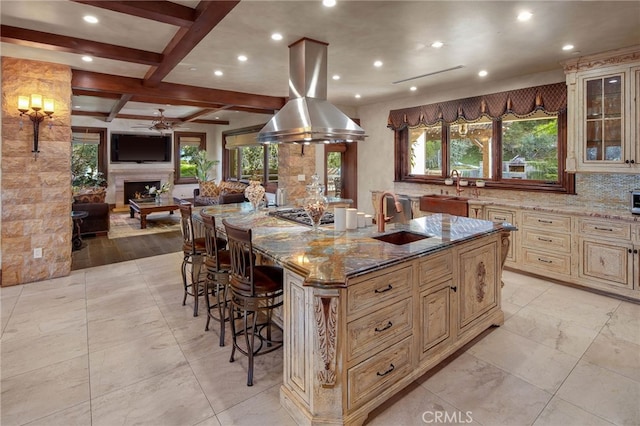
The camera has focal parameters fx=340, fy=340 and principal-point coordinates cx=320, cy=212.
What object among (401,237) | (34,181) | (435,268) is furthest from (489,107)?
(34,181)

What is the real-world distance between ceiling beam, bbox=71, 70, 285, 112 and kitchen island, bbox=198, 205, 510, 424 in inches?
152

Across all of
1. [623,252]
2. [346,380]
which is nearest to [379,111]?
[623,252]

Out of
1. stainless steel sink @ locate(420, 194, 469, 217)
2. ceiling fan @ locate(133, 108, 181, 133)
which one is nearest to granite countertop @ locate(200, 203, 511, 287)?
stainless steel sink @ locate(420, 194, 469, 217)

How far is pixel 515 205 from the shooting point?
461cm

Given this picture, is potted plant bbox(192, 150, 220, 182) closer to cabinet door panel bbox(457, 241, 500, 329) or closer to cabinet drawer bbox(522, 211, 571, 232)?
cabinet drawer bbox(522, 211, 571, 232)

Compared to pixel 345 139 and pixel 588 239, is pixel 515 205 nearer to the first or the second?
pixel 588 239

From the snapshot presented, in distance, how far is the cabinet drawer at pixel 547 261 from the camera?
13.7ft

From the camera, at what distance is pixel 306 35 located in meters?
3.37

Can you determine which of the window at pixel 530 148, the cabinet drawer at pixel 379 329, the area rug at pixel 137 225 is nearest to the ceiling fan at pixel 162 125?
the area rug at pixel 137 225

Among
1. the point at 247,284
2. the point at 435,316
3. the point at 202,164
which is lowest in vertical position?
the point at 435,316

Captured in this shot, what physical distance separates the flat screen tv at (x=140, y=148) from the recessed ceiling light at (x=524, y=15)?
35.4ft

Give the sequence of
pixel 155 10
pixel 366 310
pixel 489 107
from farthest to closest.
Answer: pixel 489 107
pixel 155 10
pixel 366 310

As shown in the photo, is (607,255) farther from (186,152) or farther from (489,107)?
(186,152)

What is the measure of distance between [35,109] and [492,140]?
6.40 metres
